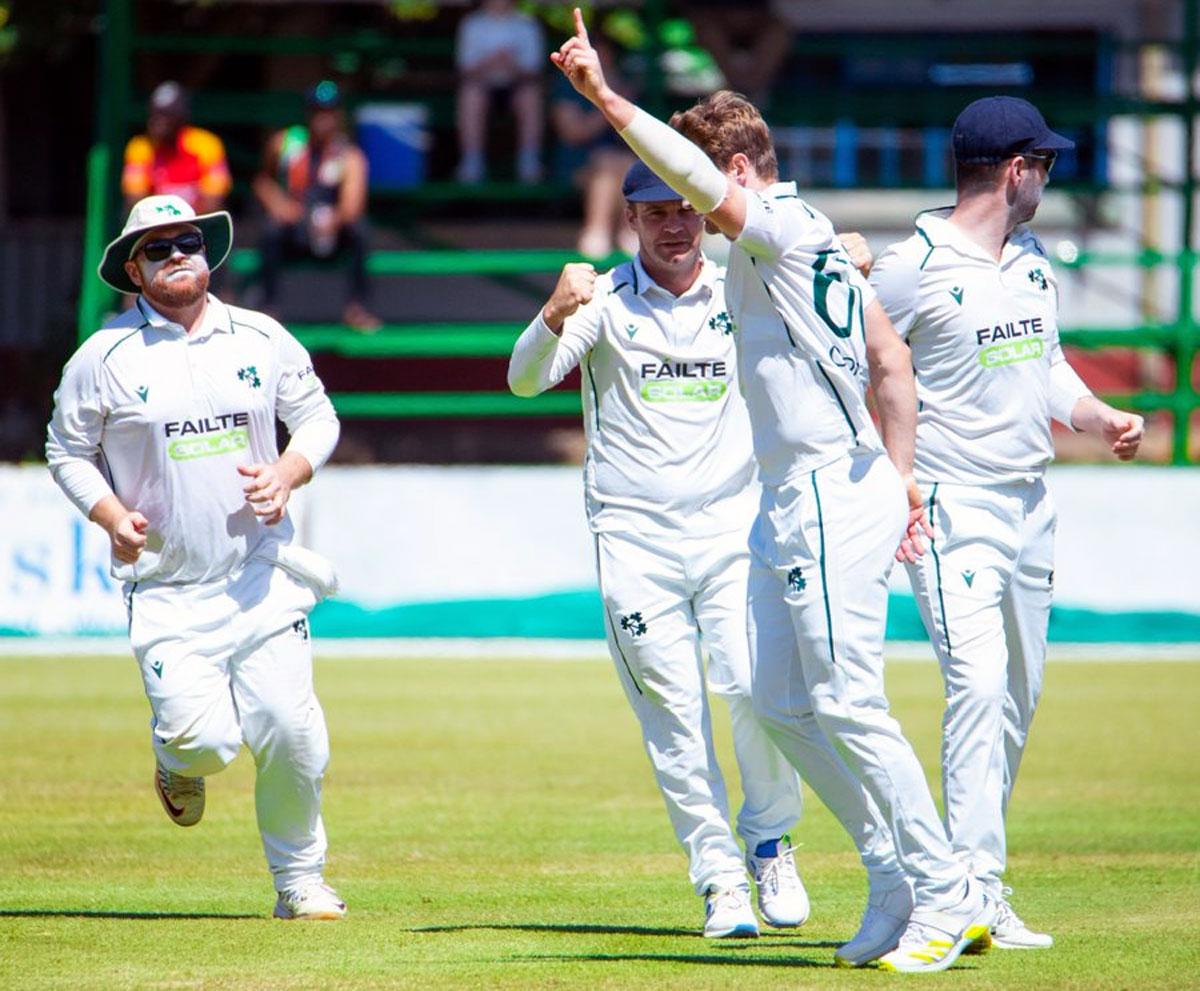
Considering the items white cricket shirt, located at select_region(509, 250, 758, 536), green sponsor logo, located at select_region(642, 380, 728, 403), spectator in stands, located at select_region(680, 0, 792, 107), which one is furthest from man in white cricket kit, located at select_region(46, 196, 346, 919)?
spectator in stands, located at select_region(680, 0, 792, 107)

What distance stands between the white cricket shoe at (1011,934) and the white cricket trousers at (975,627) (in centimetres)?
7

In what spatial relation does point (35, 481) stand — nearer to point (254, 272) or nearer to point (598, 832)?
point (254, 272)

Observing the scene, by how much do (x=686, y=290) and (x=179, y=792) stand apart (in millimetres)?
2327

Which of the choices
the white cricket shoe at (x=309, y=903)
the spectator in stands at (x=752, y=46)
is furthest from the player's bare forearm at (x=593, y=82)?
the spectator in stands at (x=752, y=46)

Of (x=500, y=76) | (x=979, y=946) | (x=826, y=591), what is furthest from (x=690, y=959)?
(x=500, y=76)

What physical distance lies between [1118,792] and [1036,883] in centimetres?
232

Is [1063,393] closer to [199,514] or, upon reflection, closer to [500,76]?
[199,514]

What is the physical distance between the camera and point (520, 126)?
19672 mm

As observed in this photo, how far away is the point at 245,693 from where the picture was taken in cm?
699

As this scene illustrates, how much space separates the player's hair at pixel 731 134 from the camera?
19.7 ft

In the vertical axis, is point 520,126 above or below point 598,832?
above

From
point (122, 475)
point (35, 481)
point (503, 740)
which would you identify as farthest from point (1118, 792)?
point (35, 481)

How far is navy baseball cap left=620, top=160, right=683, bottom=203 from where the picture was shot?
6.67 m

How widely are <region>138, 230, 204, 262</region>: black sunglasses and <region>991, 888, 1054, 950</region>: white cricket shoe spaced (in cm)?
→ 322
